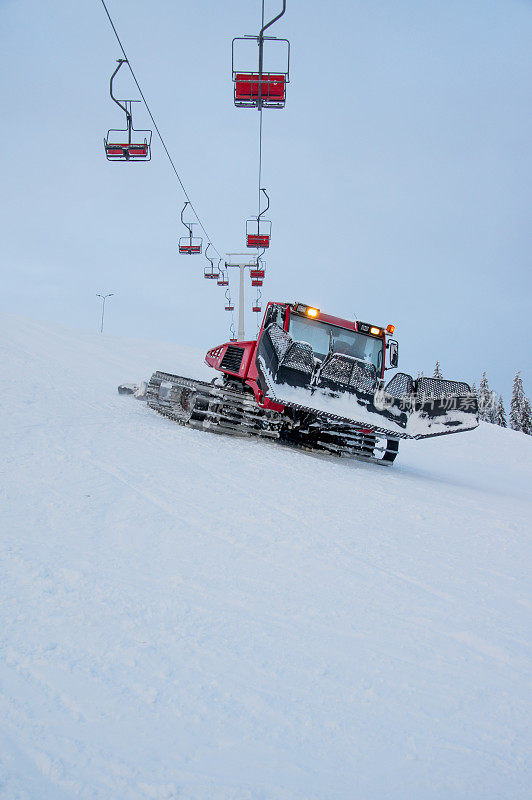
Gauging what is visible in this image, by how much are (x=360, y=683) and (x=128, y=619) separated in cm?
107

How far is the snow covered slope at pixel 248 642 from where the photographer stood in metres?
1.60

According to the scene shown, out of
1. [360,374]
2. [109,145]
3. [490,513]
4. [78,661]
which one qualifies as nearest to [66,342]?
[109,145]

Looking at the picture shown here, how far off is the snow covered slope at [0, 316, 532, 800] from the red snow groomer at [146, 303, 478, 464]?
2.46 meters

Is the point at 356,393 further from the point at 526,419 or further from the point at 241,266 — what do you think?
the point at 526,419

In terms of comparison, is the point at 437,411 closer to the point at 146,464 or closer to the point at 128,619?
the point at 146,464

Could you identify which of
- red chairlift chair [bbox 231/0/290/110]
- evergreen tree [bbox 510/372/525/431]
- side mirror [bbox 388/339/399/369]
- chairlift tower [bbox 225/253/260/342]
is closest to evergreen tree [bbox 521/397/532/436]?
evergreen tree [bbox 510/372/525/431]

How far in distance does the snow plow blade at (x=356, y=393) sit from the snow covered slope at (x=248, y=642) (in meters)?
2.39

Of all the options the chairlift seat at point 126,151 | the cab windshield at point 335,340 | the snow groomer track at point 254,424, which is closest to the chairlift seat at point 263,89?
the chairlift seat at point 126,151

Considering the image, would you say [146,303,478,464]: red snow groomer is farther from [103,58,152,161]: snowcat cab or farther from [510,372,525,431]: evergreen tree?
[510,372,525,431]: evergreen tree

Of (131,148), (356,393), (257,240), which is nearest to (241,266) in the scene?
(257,240)

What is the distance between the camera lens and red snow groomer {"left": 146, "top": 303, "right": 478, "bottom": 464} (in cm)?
710

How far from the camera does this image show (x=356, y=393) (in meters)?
7.29

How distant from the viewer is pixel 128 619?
2.25 metres

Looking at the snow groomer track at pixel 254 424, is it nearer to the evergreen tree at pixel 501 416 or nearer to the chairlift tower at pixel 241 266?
the chairlift tower at pixel 241 266
